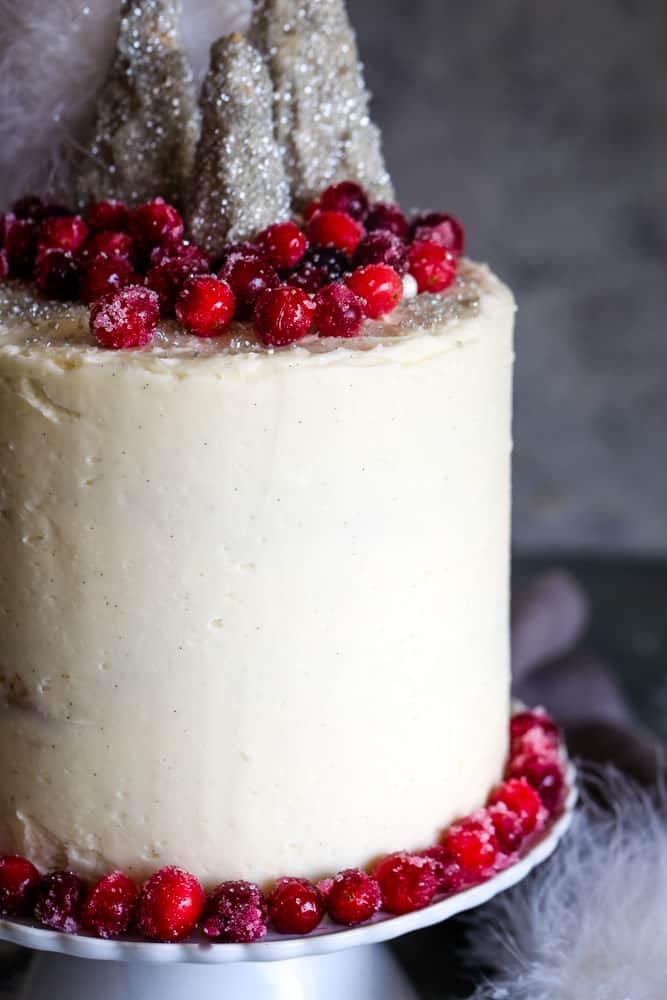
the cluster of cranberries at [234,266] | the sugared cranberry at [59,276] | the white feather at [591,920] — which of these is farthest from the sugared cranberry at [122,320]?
the white feather at [591,920]

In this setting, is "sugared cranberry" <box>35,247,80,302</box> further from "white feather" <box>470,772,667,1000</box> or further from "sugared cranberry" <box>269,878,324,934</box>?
"white feather" <box>470,772,667,1000</box>

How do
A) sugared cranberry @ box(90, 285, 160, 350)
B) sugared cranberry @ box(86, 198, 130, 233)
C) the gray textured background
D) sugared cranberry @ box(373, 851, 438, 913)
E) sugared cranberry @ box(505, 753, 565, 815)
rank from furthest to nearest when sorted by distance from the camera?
the gray textured background
sugared cranberry @ box(505, 753, 565, 815)
sugared cranberry @ box(86, 198, 130, 233)
sugared cranberry @ box(373, 851, 438, 913)
sugared cranberry @ box(90, 285, 160, 350)

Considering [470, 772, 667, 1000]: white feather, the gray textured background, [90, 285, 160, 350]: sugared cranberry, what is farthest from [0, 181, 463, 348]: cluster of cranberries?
the gray textured background

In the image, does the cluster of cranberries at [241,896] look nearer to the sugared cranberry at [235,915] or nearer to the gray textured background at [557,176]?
the sugared cranberry at [235,915]

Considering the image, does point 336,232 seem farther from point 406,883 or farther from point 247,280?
point 406,883

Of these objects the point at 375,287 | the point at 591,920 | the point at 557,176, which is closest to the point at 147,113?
the point at 375,287

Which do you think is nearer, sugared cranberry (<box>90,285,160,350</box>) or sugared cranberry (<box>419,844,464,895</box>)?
sugared cranberry (<box>90,285,160,350</box>)
